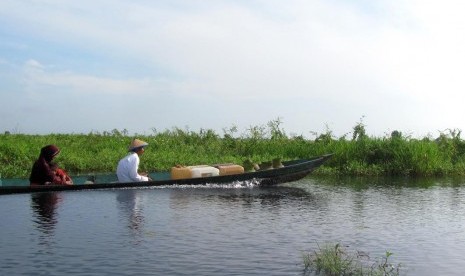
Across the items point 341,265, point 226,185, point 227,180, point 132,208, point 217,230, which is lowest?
point 341,265

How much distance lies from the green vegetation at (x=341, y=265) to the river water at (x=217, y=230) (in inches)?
6.0

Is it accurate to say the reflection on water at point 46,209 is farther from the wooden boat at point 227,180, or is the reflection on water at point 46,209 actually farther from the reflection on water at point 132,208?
the reflection on water at point 132,208

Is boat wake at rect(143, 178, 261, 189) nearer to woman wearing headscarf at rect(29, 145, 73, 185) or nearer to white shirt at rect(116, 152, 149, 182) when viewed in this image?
white shirt at rect(116, 152, 149, 182)

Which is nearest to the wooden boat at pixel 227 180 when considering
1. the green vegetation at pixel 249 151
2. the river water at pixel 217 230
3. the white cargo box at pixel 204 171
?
the river water at pixel 217 230

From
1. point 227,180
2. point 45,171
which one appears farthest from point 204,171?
point 45,171

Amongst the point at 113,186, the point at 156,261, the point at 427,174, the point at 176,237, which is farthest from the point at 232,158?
the point at 156,261

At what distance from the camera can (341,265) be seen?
8.77 m

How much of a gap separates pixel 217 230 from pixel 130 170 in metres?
5.40

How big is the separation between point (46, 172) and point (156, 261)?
7.32m

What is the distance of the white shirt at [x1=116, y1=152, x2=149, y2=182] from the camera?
643 inches

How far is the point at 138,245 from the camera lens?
10.2 metres

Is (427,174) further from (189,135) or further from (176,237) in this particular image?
(176,237)

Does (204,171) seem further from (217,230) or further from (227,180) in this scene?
(217,230)

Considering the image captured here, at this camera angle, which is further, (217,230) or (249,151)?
(249,151)
